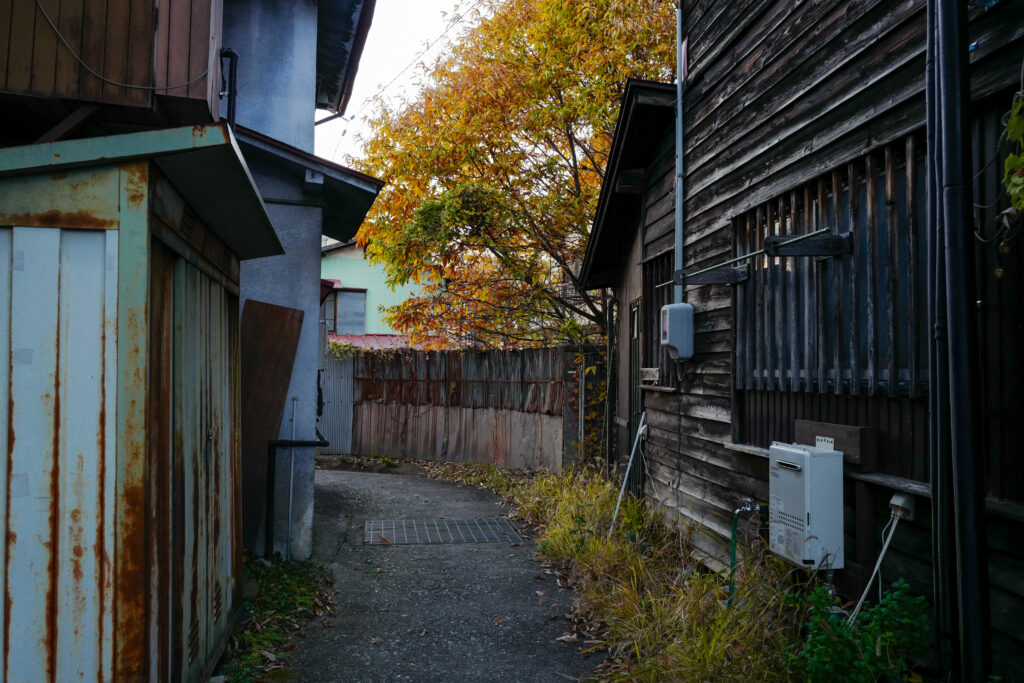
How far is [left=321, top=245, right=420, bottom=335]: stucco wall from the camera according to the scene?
26.6 m

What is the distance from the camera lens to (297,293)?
24.9 ft

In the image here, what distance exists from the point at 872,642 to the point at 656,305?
517cm

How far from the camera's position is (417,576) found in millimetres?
7152

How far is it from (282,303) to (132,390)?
4.48 m

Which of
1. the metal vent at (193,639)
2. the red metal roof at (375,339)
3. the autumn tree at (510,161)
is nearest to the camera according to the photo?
the metal vent at (193,639)

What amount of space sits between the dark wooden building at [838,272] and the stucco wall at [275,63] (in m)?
3.43

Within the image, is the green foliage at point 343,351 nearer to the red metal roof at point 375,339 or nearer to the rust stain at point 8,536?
the red metal roof at point 375,339

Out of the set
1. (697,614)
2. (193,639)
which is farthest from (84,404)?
(697,614)

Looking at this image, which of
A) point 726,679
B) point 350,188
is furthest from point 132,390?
point 350,188

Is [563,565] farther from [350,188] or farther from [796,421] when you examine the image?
[350,188]

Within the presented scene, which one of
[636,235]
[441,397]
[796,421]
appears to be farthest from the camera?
[441,397]

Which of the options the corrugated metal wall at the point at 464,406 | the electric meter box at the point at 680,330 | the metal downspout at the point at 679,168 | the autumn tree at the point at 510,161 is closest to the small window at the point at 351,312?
the corrugated metal wall at the point at 464,406

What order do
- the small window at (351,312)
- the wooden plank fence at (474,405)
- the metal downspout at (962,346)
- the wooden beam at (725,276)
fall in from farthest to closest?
the small window at (351,312), the wooden plank fence at (474,405), the wooden beam at (725,276), the metal downspout at (962,346)

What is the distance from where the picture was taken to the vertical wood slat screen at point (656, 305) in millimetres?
7475
